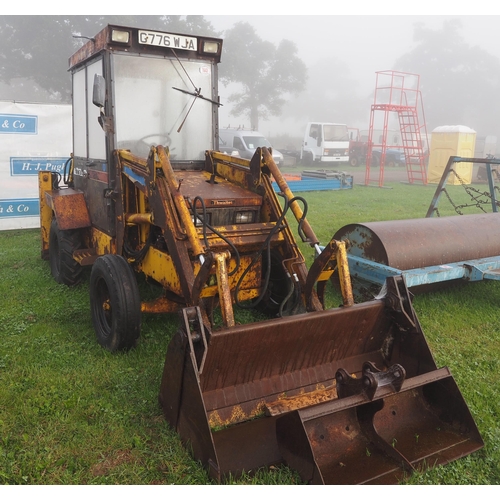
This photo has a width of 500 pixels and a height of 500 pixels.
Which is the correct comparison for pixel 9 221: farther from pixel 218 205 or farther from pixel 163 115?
pixel 218 205

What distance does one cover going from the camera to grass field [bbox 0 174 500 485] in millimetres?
3070

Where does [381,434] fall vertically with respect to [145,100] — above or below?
below

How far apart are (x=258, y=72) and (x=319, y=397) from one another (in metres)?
43.3

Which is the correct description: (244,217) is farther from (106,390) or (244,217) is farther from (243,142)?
(243,142)

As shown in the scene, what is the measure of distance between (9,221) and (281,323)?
805 cm

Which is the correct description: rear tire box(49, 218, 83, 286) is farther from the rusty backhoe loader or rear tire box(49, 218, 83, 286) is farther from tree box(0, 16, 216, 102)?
tree box(0, 16, 216, 102)

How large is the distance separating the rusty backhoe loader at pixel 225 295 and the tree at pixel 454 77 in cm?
5827

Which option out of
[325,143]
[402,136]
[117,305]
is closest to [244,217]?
[117,305]

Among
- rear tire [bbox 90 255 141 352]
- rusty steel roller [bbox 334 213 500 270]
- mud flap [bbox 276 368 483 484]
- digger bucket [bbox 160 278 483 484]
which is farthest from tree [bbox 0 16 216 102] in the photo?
mud flap [bbox 276 368 483 484]

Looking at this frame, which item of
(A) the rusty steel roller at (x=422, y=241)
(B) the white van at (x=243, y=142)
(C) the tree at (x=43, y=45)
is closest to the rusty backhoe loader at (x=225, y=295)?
(A) the rusty steel roller at (x=422, y=241)

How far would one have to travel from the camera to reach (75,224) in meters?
5.96

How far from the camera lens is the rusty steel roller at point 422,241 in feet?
18.4

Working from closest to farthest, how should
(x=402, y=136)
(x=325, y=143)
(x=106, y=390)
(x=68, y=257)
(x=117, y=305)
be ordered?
(x=106, y=390)
(x=117, y=305)
(x=68, y=257)
(x=402, y=136)
(x=325, y=143)

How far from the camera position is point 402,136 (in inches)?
890
